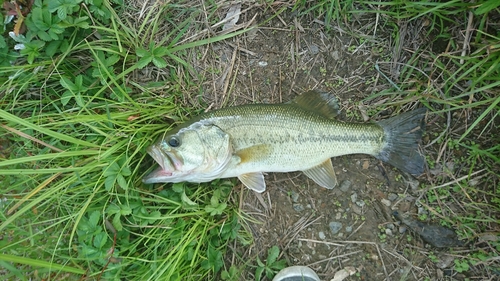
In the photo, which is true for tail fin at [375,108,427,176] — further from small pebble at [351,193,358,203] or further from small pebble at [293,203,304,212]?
small pebble at [293,203,304,212]

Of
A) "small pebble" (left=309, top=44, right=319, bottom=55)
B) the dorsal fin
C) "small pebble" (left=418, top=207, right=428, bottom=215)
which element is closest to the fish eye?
the dorsal fin

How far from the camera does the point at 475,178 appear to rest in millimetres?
3457

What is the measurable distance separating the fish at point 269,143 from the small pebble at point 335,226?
0.64m

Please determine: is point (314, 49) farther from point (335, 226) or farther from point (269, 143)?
point (335, 226)

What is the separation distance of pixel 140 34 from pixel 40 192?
175 cm

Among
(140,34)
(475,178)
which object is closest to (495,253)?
(475,178)

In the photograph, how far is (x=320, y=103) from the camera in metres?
3.43

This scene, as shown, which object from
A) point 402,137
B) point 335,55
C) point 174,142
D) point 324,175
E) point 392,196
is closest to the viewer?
point 174,142

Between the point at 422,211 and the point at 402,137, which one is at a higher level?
the point at 402,137

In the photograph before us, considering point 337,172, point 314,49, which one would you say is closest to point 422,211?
point 337,172

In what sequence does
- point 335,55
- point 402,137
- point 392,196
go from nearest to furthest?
point 402,137 < point 392,196 < point 335,55

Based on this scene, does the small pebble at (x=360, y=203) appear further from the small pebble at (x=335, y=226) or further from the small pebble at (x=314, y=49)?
the small pebble at (x=314, y=49)

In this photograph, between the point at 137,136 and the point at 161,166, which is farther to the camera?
the point at 137,136

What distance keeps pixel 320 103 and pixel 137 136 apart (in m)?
1.73
